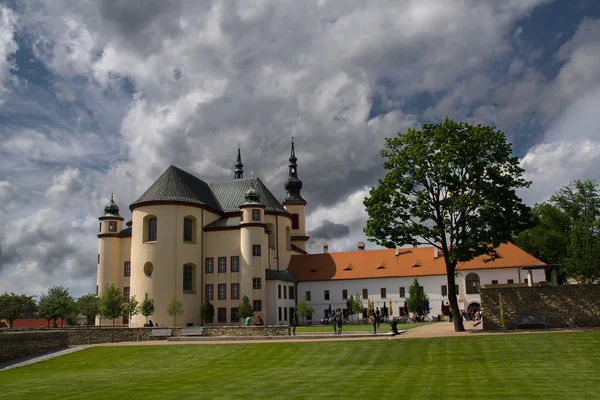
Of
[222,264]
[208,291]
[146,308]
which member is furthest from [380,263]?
[146,308]

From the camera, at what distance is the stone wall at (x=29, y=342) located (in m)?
32.4

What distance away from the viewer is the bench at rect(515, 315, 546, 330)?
32338 mm

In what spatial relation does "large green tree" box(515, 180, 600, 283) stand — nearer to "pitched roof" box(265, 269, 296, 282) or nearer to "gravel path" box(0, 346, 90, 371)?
"pitched roof" box(265, 269, 296, 282)

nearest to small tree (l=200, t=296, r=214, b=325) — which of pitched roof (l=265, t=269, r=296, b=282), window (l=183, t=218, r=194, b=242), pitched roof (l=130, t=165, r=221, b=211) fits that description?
pitched roof (l=265, t=269, r=296, b=282)

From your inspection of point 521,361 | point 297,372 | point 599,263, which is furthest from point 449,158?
point 599,263

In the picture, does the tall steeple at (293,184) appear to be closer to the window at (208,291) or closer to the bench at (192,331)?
the window at (208,291)

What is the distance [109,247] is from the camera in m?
64.8

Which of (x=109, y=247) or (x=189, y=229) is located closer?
(x=189, y=229)

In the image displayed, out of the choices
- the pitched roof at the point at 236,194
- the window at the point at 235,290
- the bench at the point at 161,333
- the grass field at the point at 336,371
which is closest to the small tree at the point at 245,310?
the window at the point at 235,290

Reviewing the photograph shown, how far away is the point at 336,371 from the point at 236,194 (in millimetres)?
47477

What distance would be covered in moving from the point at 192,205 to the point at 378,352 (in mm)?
38205

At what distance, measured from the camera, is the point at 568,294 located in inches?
1296

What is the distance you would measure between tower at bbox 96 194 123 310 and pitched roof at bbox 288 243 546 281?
65.0ft

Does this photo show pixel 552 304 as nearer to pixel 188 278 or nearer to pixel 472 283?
pixel 472 283
